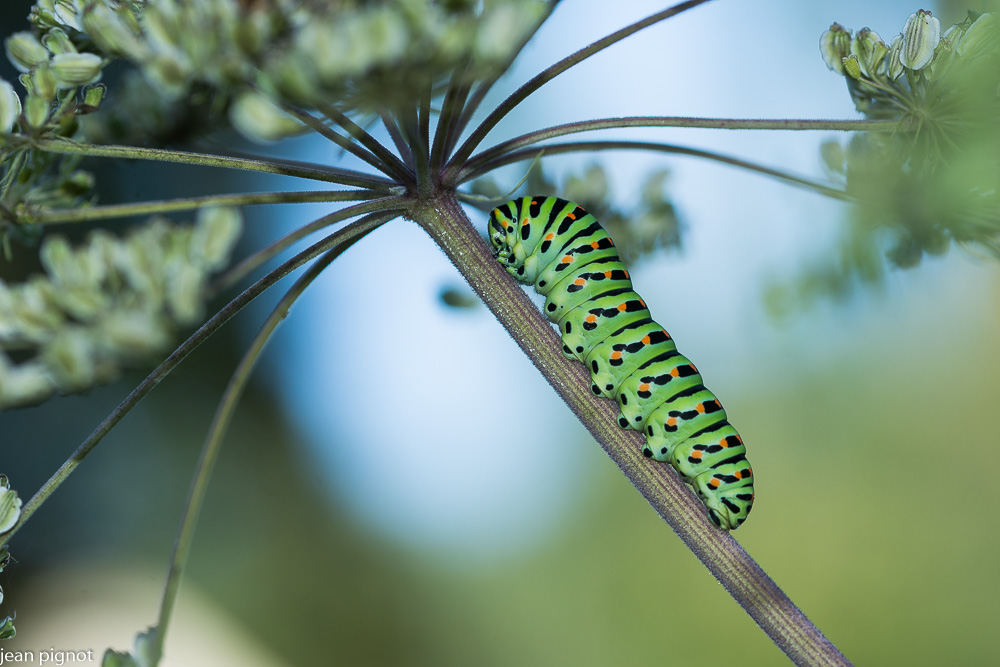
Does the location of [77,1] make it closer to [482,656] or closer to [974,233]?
[974,233]

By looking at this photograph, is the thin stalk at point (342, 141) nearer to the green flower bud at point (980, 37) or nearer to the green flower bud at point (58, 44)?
the green flower bud at point (58, 44)

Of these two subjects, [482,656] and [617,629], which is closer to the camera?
[617,629]

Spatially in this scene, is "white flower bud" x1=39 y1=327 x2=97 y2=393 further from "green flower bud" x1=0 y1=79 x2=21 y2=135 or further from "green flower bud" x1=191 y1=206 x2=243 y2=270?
"green flower bud" x1=0 y1=79 x2=21 y2=135

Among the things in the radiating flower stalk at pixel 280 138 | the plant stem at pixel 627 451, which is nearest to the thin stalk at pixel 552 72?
the radiating flower stalk at pixel 280 138

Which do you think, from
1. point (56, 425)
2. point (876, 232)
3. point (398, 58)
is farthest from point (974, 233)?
point (56, 425)

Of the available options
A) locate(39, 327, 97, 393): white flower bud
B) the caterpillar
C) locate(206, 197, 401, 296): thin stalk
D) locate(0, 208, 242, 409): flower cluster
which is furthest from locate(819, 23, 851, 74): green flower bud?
locate(39, 327, 97, 393): white flower bud

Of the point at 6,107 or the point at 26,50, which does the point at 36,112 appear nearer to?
the point at 6,107
